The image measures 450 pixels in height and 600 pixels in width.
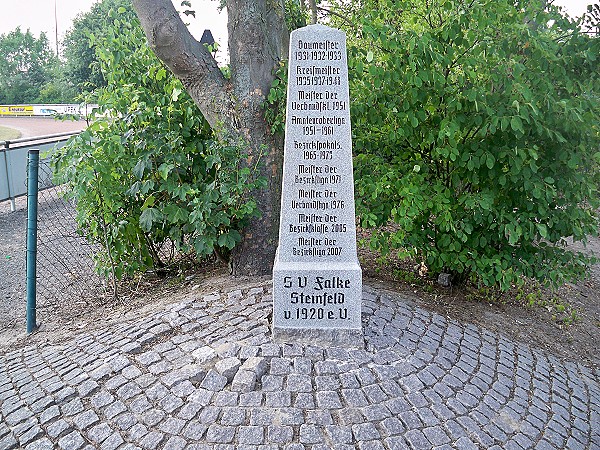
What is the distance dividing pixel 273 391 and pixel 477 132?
2901mm

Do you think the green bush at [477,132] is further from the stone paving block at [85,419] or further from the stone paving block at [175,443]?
the stone paving block at [85,419]

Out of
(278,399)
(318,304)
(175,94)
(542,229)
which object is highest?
(175,94)

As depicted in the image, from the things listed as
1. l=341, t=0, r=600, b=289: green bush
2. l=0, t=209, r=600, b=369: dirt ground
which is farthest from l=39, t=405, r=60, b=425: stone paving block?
l=341, t=0, r=600, b=289: green bush

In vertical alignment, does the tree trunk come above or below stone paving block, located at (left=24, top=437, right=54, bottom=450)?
above

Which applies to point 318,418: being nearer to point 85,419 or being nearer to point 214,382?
point 214,382

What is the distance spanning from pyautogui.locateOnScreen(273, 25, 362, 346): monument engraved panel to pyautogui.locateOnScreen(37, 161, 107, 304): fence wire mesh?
281 cm

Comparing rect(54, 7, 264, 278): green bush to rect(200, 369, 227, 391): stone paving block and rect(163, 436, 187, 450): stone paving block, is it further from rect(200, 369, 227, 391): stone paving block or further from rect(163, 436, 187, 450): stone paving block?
rect(163, 436, 187, 450): stone paving block

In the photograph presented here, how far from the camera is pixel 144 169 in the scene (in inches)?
213

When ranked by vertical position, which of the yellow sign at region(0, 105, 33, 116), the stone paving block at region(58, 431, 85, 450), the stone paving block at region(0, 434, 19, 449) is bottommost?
the stone paving block at region(0, 434, 19, 449)

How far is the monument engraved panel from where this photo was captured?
13.1 ft

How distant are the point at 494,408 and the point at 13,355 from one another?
3674 millimetres

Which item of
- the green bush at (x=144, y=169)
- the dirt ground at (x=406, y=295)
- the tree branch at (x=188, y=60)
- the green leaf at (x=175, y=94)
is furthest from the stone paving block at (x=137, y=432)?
the green leaf at (x=175, y=94)

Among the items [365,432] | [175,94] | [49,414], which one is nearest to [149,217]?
[175,94]

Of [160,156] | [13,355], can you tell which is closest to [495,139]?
[160,156]
